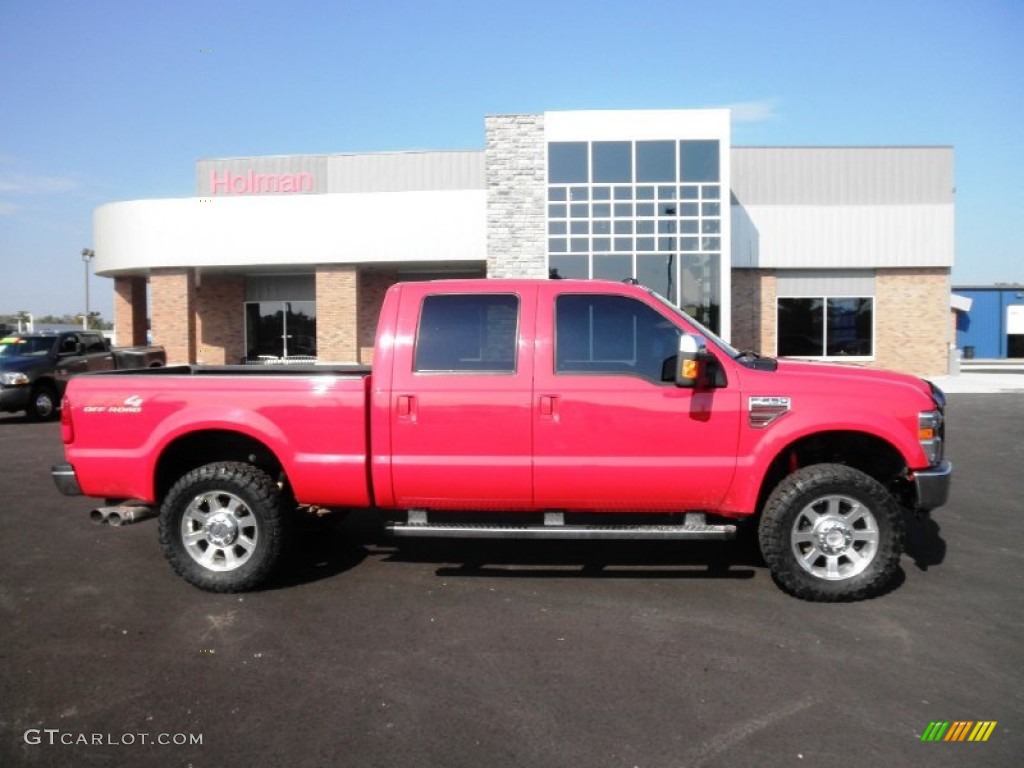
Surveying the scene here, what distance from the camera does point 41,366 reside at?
1522 centimetres

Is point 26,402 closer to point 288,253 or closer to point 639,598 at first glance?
point 288,253

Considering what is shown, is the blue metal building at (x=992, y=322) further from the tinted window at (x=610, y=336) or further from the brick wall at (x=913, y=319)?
A: the tinted window at (x=610, y=336)

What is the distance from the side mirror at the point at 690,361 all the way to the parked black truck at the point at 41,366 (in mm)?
13978

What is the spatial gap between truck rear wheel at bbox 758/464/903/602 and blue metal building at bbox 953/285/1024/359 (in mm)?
40446

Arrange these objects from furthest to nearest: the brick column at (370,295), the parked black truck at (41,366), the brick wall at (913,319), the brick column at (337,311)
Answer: the brick column at (370,295) → the brick column at (337,311) → the brick wall at (913,319) → the parked black truck at (41,366)

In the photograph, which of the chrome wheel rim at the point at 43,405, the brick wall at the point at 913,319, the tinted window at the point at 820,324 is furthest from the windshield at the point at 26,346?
the brick wall at the point at 913,319

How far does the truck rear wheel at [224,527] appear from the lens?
499 centimetres

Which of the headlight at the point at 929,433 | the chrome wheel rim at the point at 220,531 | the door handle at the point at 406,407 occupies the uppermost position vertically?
the door handle at the point at 406,407

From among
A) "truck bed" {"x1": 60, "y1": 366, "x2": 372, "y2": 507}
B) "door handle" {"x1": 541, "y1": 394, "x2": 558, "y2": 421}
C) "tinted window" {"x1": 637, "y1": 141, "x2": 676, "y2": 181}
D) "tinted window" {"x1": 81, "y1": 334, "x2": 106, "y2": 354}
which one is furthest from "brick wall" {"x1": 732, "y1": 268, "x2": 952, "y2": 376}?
"truck bed" {"x1": 60, "y1": 366, "x2": 372, "y2": 507}

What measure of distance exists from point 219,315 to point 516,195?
13889 millimetres

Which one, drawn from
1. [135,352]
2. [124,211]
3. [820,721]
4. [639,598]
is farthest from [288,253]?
[820,721]

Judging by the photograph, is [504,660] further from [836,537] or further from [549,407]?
[836,537]

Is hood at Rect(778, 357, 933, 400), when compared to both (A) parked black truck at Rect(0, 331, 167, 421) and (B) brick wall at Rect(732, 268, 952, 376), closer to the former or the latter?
(A) parked black truck at Rect(0, 331, 167, 421)

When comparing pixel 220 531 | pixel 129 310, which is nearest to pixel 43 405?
pixel 220 531
